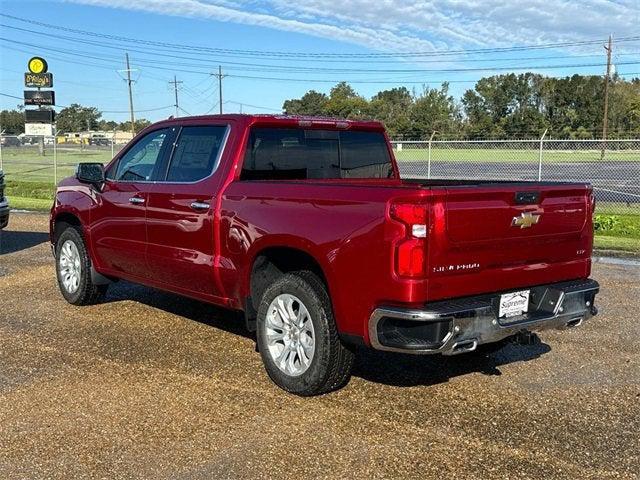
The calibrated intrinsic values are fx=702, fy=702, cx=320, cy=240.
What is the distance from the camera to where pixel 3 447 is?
392 centimetres

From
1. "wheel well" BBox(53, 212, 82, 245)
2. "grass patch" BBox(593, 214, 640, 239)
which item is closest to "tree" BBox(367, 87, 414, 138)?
"grass patch" BBox(593, 214, 640, 239)

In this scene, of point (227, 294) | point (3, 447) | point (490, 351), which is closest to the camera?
point (3, 447)

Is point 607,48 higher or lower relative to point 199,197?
higher

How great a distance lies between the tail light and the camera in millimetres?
3848

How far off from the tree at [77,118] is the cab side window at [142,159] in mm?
118791

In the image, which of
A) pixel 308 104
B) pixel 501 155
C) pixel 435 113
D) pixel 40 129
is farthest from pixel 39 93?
pixel 308 104

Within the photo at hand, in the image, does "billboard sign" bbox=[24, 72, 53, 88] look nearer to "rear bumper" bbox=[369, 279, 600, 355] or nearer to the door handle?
the door handle

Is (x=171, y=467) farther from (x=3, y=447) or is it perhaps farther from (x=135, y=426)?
(x=3, y=447)

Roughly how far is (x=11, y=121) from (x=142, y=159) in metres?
136

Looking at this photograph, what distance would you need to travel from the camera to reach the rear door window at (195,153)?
18.1 ft

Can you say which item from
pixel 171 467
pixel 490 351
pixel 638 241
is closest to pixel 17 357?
pixel 171 467

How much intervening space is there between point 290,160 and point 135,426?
2.40 metres

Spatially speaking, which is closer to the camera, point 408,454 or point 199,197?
point 408,454

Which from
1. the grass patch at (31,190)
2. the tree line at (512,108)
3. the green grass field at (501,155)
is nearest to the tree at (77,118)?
the tree line at (512,108)
